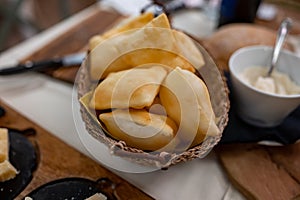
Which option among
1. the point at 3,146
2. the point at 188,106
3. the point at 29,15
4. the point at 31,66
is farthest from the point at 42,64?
the point at 29,15

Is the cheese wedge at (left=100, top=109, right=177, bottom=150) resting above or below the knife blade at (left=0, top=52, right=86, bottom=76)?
above

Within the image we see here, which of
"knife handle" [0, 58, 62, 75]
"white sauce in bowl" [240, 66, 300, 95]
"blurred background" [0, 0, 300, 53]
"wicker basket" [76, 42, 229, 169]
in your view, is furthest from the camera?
"blurred background" [0, 0, 300, 53]

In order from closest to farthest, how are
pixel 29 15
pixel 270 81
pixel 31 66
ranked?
pixel 270 81, pixel 31 66, pixel 29 15

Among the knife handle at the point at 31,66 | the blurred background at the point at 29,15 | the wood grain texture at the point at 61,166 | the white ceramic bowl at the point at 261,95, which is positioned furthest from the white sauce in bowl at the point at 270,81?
the blurred background at the point at 29,15

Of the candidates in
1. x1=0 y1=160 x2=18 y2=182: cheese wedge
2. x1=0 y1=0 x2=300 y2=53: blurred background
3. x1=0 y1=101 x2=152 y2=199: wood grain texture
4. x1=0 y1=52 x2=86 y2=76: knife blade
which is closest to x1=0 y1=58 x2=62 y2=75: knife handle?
x1=0 y1=52 x2=86 y2=76: knife blade

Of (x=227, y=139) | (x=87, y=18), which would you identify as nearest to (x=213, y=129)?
(x=227, y=139)

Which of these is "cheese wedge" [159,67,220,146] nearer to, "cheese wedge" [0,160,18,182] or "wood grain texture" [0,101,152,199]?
"wood grain texture" [0,101,152,199]

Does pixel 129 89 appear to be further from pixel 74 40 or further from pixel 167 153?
pixel 74 40
